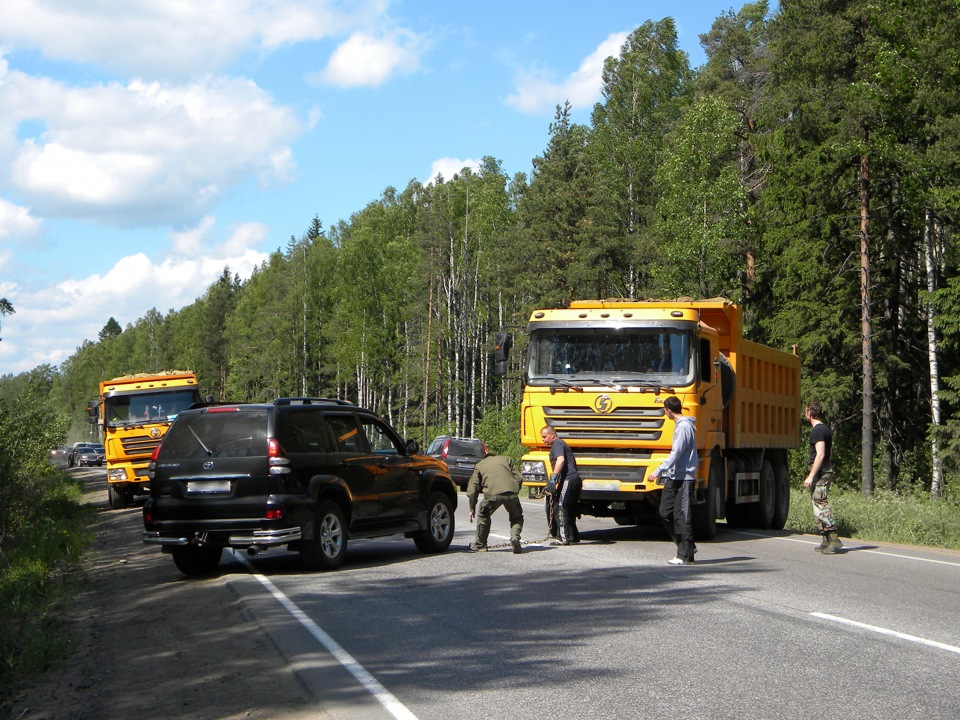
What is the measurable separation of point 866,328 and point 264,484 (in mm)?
26512

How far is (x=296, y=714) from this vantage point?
6.44 metres

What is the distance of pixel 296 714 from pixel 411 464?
8.33 metres

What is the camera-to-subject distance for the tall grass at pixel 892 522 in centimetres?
1927

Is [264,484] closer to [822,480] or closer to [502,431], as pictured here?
[822,480]

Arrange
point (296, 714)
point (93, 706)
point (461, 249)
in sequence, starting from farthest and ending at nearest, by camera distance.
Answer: point (461, 249) < point (93, 706) < point (296, 714)

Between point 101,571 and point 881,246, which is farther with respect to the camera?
point 881,246

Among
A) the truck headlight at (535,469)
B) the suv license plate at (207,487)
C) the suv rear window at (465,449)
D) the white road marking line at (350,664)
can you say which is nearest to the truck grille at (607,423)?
the truck headlight at (535,469)

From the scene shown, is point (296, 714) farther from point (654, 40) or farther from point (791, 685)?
point (654, 40)

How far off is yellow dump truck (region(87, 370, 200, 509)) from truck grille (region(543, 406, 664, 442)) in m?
14.4

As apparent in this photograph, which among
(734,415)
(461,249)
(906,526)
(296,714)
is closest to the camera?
(296,714)

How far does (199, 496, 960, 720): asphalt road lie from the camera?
650 cm

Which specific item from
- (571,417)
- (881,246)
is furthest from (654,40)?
(571,417)

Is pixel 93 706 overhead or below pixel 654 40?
below

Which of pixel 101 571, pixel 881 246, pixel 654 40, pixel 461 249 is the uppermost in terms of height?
pixel 654 40
